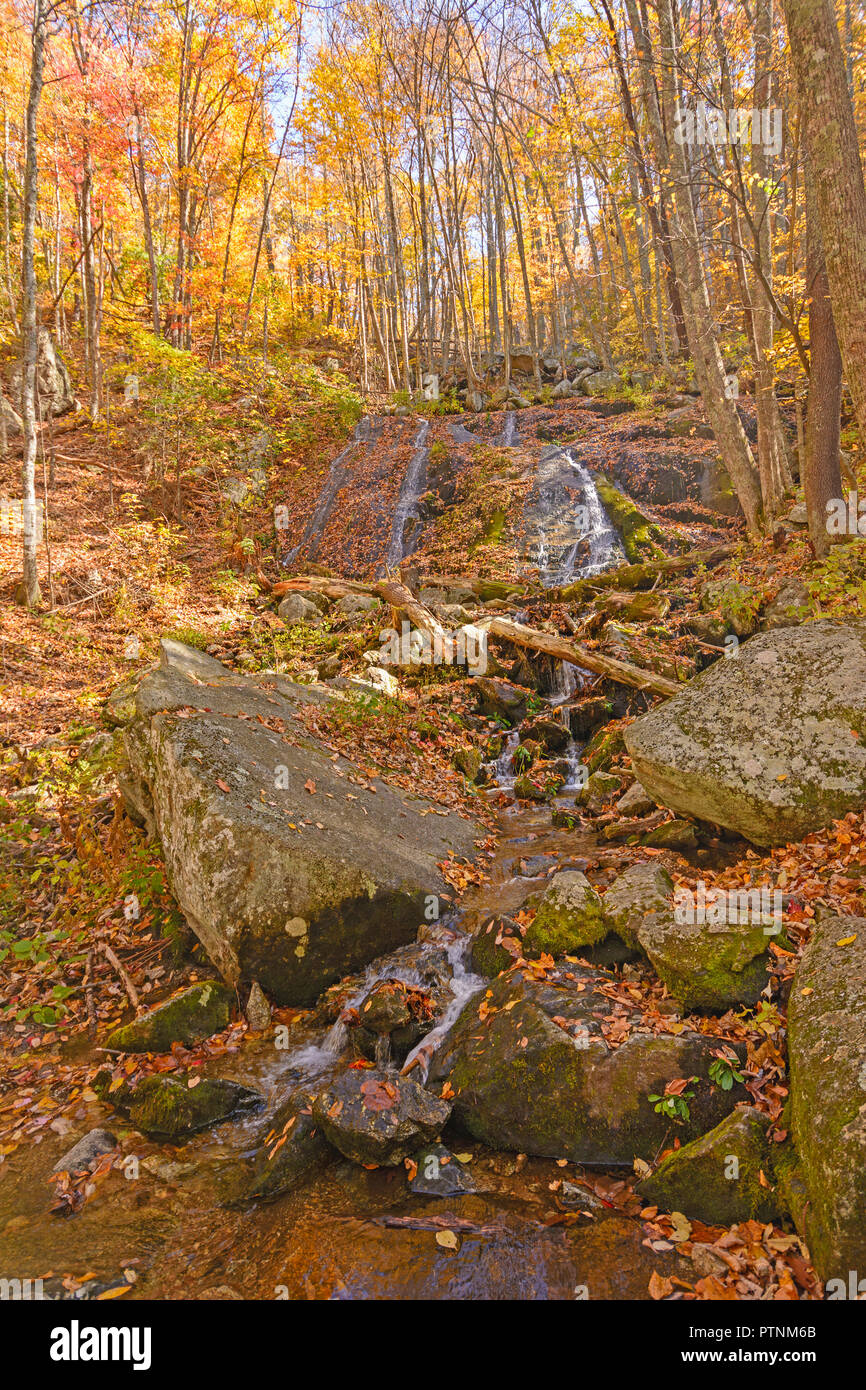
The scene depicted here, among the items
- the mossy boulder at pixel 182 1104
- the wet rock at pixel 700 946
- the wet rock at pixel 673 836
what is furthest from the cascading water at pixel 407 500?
the mossy boulder at pixel 182 1104

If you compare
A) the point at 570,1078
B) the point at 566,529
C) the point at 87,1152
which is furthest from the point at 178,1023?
the point at 566,529

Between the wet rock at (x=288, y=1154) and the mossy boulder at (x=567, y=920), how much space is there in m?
1.97

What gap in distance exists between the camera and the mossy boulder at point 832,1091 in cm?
249

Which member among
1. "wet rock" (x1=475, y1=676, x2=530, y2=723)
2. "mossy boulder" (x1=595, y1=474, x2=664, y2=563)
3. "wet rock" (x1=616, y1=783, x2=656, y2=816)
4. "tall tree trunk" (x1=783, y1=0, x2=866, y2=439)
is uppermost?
"tall tree trunk" (x1=783, y1=0, x2=866, y2=439)

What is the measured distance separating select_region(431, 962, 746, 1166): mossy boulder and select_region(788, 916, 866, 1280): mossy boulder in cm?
58

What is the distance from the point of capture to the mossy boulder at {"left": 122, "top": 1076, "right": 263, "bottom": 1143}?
418 cm

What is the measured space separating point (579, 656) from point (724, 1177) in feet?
25.3

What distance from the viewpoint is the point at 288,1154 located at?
12.6ft

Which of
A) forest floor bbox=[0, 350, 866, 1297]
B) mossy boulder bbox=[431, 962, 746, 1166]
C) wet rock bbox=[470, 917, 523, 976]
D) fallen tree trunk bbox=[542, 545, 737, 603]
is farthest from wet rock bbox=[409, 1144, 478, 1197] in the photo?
fallen tree trunk bbox=[542, 545, 737, 603]

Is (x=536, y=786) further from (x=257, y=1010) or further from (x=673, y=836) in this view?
(x=257, y=1010)

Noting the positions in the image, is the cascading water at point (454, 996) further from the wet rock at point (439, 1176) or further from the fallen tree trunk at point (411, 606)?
the fallen tree trunk at point (411, 606)

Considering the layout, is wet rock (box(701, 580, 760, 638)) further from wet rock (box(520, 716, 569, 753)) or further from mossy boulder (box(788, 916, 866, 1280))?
mossy boulder (box(788, 916, 866, 1280))

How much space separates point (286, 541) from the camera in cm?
1723

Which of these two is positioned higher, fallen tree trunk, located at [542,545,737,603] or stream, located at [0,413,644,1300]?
fallen tree trunk, located at [542,545,737,603]
